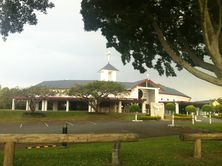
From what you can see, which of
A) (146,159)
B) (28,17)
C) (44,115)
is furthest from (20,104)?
(146,159)

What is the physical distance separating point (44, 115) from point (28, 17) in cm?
3806

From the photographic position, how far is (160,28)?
17.9 metres

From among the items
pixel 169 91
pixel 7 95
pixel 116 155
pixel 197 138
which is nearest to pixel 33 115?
pixel 7 95

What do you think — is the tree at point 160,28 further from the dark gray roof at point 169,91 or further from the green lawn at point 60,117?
the dark gray roof at point 169,91

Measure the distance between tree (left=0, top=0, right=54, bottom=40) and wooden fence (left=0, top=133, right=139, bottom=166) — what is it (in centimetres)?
972

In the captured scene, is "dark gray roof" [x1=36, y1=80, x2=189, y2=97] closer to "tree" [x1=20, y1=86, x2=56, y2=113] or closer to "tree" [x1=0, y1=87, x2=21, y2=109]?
"tree" [x1=0, y1=87, x2=21, y2=109]

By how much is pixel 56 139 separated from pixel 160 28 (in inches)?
396

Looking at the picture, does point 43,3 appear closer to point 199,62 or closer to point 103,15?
point 103,15

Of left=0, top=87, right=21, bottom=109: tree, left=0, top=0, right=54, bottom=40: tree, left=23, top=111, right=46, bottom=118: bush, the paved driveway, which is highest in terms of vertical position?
left=0, top=0, right=54, bottom=40: tree

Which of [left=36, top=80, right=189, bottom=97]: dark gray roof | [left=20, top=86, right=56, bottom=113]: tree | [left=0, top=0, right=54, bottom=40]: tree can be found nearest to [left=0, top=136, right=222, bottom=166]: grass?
[left=0, top=0, right=54, bottom=40]: tree

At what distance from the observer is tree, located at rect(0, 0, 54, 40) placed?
1750 cm

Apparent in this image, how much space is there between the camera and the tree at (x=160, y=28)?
15297mm

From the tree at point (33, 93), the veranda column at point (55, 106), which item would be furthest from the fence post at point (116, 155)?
the veranda column at point (55, 106)

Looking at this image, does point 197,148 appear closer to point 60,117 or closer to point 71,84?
point 60,117
